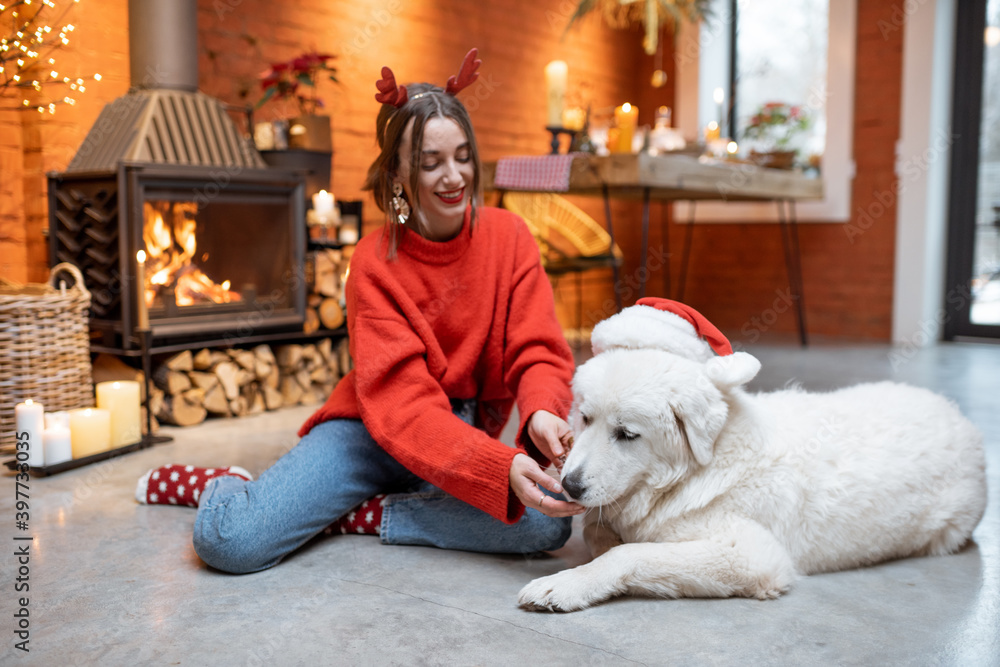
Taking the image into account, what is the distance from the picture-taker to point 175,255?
296 cm

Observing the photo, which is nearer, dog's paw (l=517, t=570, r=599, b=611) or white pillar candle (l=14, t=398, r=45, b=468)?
dog's paw (l=517, t=570, r=599, b=611)

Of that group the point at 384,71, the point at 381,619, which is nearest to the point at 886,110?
the point at 384,71

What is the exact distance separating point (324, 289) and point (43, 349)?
1.14m

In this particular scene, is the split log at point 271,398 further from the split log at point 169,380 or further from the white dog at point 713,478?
the white dog at point 713,478

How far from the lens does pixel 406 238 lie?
1.75m

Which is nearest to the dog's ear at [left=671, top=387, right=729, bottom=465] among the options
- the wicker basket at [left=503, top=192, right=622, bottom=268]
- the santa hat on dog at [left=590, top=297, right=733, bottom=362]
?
the santa hat on dog at [left=590, top=297, right=733, bottom=362]

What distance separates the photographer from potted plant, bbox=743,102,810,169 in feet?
16.6

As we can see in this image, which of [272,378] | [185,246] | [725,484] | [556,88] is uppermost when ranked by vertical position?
[556,88]

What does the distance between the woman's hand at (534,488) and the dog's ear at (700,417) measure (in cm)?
22

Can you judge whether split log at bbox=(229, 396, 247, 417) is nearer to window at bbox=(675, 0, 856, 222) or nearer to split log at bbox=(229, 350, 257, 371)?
split log at bbox=(229, 350, 257, 371)

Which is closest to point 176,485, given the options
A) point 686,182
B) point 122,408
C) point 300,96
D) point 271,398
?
point 122,408

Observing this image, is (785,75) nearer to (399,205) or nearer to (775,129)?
(775,129)

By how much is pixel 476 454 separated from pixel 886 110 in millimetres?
4745

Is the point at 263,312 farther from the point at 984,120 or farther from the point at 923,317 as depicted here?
the point at 984,120
